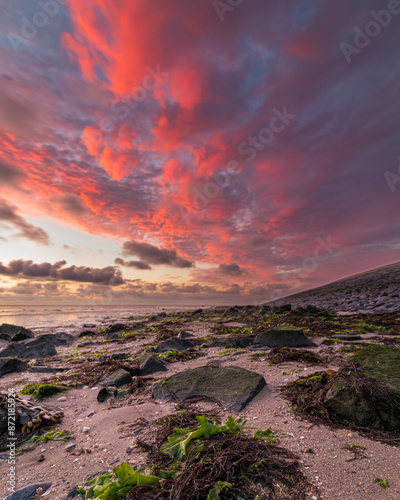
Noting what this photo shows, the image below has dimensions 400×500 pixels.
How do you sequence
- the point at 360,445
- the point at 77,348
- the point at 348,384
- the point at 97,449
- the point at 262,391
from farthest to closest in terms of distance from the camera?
the point at 77,348 → the point at 262,391 → the point at 348,384 → the point at 97,449 → the point at 360,445

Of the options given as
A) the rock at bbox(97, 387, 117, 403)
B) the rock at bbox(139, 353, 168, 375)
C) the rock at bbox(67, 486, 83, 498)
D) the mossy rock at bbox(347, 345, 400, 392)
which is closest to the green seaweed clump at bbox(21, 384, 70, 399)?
the rock at bbox(97, 387, 117, 403)

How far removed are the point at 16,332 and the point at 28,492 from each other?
48.5 feet

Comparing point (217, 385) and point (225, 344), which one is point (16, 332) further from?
point (217, 385)

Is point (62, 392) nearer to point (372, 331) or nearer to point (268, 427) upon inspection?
point (268, 427)

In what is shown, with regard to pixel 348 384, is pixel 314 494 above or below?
below

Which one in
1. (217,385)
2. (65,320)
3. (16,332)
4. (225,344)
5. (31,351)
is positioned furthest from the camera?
(65,320)

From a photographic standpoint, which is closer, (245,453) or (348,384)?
(245,453)

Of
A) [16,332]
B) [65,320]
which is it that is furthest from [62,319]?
[16,332]

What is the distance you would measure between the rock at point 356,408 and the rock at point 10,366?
8.55m

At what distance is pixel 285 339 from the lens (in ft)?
25.7

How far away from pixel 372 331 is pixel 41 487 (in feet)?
39.2

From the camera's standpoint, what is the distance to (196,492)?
2.08 meters

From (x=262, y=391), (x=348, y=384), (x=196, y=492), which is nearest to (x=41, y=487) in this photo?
(x=196, y=492)

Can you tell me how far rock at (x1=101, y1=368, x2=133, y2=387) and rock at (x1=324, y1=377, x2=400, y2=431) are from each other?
164 inches
